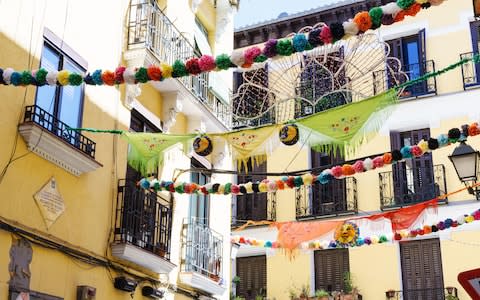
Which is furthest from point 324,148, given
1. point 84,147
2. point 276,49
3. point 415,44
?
point 415,44

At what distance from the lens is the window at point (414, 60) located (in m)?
21.9

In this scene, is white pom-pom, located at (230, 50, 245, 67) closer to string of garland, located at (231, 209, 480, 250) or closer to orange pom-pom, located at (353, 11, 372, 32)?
orange pom-pom, located at (353, 11, 372, 32)

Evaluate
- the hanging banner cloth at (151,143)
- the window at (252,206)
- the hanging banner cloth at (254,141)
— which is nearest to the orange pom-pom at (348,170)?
the hanging banner cloth at (254,141)

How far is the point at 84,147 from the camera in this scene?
10.4 m

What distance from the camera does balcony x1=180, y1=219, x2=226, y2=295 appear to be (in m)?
13.5

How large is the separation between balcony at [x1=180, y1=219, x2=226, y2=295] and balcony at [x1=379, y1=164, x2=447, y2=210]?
7887 mm

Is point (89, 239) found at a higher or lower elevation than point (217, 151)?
lower

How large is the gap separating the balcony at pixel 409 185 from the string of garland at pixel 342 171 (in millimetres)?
10429

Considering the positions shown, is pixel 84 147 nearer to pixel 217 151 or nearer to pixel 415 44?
pixel 217 151

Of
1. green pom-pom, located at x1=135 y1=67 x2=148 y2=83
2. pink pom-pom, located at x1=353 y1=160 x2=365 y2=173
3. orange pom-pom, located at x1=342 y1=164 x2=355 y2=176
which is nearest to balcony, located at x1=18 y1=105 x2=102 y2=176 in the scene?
green pom-pom, located at x1=135 y1=67 x2=148 y2=83

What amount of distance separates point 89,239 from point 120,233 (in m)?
0.75

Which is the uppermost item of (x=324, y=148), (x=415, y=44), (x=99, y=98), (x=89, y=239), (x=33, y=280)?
(x=415, y=44)

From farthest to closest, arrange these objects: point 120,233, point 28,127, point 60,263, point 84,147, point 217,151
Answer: point 217,151 → point 120,233 → point 84,147 → point 60,263 → point 28,127

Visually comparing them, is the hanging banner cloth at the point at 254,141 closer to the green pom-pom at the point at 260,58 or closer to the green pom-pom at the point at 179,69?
the green pom-pom at the point at 179,69
